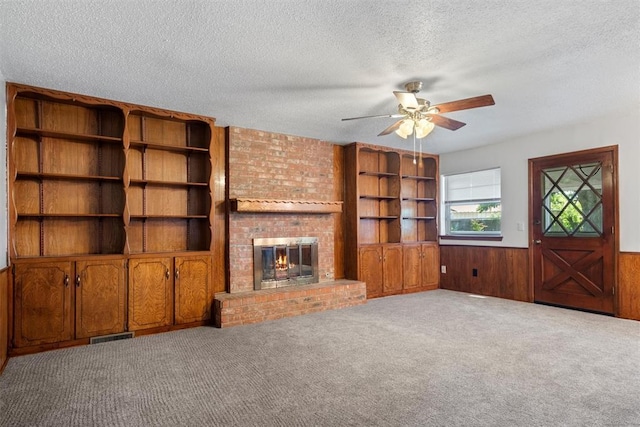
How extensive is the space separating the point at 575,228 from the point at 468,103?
3065 millimetres

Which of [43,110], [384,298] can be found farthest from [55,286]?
[384,298]

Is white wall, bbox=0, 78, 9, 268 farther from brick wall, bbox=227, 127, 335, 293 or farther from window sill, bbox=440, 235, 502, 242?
window sill, bbox=440, 235, 502, 242

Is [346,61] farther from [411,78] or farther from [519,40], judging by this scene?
[519,40]

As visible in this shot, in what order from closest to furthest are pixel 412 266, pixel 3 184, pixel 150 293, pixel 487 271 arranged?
pixel 3 184
pixel 150 293
pixel 487 271
pixel 412 266

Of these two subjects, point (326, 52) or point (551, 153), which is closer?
point (326, 52)

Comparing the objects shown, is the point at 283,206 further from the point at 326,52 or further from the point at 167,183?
the point at 326,52

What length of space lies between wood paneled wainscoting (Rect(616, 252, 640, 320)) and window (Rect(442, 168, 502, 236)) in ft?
5.52

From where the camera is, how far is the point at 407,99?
3098mm

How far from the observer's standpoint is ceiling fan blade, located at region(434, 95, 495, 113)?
2973 mm

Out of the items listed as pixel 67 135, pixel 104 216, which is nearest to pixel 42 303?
pixel 104 216

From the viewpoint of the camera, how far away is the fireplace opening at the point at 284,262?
4992mm

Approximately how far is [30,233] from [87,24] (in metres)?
2.39

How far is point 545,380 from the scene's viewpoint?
8.92 feet

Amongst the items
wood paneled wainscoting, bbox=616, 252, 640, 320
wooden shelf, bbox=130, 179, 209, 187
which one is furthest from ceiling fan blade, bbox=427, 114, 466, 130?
wood paneled wainscoting, bbox=616, 252, 640, 320
